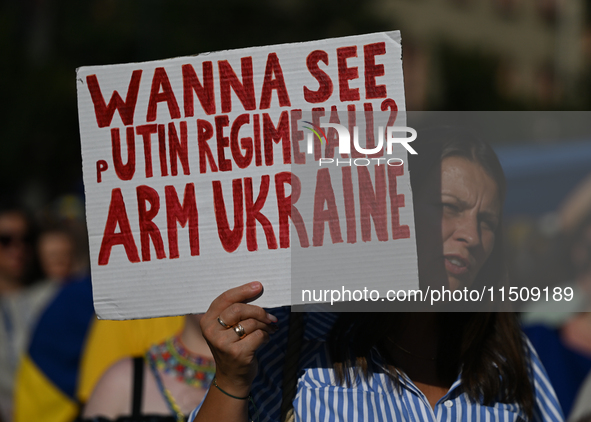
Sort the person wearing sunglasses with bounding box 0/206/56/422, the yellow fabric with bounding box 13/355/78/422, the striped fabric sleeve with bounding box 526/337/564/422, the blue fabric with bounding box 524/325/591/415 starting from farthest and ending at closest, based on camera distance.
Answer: the person wearing sunglasses with bounding box 0/206/56/422, the yellow fabric with bounding box 13/355/78/422, the blue fabric with bounding box 524/325/591/415, the striped fabric sleeve with bounding box 526/337/564/422

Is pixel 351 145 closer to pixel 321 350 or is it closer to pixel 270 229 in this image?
pixel 270 229

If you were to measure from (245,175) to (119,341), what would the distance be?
1357 mm

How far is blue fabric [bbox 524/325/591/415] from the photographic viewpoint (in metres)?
2.83

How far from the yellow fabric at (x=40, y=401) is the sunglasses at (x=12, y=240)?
1.47 metres

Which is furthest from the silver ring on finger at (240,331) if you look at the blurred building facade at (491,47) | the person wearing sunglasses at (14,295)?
the blurred building facade at (491,47)

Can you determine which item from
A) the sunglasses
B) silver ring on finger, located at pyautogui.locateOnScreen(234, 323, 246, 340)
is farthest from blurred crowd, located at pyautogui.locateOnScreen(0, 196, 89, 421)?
silver ring on finger, located at pyautogui.locateOnScreen(234, 323, 246, 340)

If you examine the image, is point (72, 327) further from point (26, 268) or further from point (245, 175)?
point (245, 175)

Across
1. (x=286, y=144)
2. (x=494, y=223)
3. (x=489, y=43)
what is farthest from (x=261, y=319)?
(x=489, y=43)

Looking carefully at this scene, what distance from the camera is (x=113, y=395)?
2.12 metres

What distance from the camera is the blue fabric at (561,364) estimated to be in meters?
2.83

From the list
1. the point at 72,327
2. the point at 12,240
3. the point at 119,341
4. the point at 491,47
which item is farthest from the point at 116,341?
the point at 491,47

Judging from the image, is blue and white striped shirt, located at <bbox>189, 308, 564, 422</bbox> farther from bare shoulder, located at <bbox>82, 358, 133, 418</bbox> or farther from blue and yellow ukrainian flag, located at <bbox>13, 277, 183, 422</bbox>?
blue and yellow ukrainian flag, located at <bbox>13, 277, 183, 422</bbox>

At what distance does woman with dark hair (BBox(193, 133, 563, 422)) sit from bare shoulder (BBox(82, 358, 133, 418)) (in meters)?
0.71

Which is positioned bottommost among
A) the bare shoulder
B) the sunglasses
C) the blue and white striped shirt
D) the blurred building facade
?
the bare shoulder
